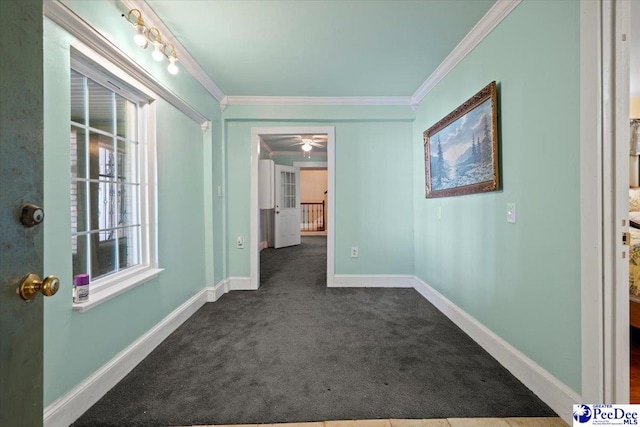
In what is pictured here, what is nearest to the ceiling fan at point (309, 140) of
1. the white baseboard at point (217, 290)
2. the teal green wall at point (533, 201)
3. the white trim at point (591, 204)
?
the white baseboard at point (217, 290)

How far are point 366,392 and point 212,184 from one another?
2.39 meters

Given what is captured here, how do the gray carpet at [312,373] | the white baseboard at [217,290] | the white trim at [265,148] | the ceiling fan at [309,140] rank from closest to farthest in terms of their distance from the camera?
1. the gray carpet at [312,373]
2. the white baseboard at [217,290]
3. the ceiling fan at [309,140]
4. the white trim at [265,148]

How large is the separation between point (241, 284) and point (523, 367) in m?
2.78

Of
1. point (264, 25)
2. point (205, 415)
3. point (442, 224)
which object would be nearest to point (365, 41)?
point (264, 25)

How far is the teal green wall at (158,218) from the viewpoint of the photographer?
1238 mm

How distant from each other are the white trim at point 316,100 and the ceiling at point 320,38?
29 centimetres

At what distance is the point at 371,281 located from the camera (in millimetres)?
Result: 3436

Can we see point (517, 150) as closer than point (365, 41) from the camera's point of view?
Yes

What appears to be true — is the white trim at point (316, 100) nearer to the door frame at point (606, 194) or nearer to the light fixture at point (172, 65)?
the light fixture at point (172, 65)

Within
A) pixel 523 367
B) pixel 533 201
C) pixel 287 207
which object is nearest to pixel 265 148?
pixel 287 207

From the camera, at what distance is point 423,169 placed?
3.10 meters

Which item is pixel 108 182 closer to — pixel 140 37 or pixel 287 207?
pixel 140 37

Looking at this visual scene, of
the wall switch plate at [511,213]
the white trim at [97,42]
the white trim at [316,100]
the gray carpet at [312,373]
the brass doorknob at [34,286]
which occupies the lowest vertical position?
the gray carpet at [312,373]

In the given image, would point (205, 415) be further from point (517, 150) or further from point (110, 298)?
point (517, 150)
